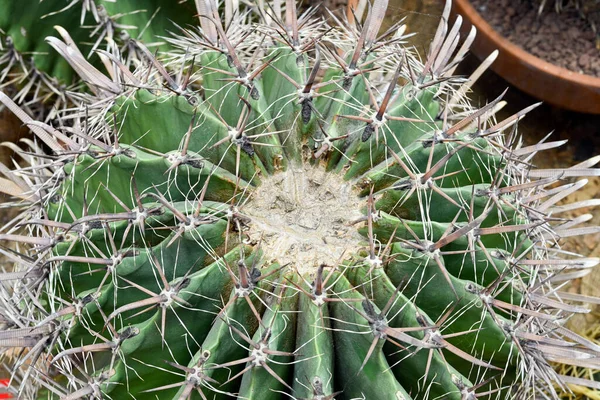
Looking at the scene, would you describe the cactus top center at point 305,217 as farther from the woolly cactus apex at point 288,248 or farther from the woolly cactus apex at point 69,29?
the woolly cactus apex at point 69,29

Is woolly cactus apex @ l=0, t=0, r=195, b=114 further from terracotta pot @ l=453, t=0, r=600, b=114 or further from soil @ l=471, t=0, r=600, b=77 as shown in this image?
soil @ l=471, t=0, r=600, b=77

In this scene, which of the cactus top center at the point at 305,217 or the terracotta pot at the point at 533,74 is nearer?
the cactus top center at the point at 305,217

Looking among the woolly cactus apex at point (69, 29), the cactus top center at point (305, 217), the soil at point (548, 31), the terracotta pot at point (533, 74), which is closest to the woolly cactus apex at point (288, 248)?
the cactus top center at point (305, 217)

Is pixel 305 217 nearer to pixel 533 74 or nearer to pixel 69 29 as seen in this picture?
pixel 69 29

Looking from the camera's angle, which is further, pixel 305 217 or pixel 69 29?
pixel 69 29

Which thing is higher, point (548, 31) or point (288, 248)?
point (548, 31)

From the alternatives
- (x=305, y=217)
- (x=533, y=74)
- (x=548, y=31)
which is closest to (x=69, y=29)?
(x=305, y=217)

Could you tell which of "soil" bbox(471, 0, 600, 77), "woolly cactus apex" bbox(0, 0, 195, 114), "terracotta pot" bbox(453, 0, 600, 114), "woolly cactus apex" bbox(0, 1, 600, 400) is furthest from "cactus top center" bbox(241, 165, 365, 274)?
"soil" bbox(471, 0, 600, 77)
